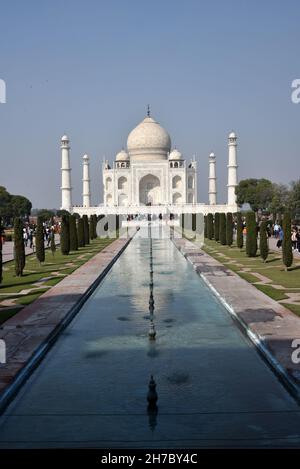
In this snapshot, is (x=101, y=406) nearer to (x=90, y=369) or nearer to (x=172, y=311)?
(x=90, y=369)

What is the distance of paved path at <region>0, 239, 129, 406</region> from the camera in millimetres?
5273

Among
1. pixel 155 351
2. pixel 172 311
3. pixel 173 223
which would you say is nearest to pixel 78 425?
pixel 155 351

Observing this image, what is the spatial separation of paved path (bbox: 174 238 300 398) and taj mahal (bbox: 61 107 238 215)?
123ft

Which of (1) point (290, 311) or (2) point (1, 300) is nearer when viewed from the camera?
(1) point (290, 311)

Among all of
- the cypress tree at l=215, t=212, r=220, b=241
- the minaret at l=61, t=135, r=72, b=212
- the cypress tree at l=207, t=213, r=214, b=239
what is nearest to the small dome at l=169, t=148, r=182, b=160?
the minaret at l=61, t=135, r=72, b=212

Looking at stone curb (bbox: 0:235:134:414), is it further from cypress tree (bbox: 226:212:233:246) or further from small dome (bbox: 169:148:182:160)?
small dome (bbox: 169:148:182:160)

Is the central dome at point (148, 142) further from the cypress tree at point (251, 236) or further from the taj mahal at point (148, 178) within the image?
the cypress tree at point (251, 236)

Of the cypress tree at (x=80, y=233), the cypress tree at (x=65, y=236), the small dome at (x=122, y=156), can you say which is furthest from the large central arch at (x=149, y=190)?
the cypress tree at (x=65, y=236)

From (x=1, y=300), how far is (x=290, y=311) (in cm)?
415

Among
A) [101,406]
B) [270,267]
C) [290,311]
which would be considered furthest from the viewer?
[270,267]

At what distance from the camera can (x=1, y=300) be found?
29.6 ft

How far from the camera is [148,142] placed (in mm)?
52750

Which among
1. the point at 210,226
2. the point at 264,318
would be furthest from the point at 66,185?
the point at 264,318
